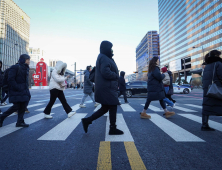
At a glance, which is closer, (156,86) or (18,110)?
(18,110)

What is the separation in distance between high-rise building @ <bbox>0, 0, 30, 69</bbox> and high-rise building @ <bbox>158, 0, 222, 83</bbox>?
249 ft

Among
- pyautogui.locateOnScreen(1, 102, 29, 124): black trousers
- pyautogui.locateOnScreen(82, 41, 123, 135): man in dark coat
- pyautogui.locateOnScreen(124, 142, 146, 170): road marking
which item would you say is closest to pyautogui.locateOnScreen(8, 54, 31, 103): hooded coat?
pyautogui.locateOnScreen(1, 102, 29, 124): black trousers

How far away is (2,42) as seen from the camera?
68062 millimetres

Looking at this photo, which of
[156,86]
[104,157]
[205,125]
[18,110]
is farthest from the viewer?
[156,86]

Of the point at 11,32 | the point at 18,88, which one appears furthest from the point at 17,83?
the point at 11,32

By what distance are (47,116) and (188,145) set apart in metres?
3.90

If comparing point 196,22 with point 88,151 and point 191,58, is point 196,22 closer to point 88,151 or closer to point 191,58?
point 191,58

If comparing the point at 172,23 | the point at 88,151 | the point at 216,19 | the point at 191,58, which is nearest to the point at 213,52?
the point at 88,151

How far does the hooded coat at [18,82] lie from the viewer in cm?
361

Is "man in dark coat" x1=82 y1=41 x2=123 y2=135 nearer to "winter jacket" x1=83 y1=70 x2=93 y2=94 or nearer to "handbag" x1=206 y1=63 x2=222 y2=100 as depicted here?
"handbag" x1=206 y1=63 x2=222 y2=100

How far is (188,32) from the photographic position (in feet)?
247

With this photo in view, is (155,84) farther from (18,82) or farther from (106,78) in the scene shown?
(18,82)

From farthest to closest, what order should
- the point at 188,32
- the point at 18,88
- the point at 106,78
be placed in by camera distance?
1. the point at 188,32
2. the point at 18,88
3. the point at 106,78

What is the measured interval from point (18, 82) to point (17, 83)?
3 centimetres
